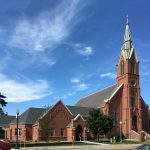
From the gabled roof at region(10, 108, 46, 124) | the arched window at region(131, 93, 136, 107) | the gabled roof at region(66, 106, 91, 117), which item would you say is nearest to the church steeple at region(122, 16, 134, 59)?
the arched window at region(131, 93, 136, 107)

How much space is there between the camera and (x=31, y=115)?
72.9 m

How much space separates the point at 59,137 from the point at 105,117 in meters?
11.9

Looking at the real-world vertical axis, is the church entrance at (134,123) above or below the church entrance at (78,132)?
above

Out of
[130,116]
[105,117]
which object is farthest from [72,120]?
[130,116]

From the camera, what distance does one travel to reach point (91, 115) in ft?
213

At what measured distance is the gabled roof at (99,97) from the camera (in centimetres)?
7900

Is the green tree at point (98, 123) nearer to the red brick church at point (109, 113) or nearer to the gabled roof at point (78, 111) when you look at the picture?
the red brick church at point (109, 113)

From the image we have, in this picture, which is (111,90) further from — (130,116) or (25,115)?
(25,115)

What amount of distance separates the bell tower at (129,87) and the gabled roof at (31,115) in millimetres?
17912

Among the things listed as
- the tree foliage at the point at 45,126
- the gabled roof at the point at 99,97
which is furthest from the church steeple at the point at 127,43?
the tree foliage at the point at 45,126

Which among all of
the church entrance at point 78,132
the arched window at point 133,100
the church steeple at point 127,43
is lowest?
the church entrance at point 78,132

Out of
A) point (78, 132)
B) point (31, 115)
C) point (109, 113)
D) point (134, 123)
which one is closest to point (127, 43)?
point (109, 113)

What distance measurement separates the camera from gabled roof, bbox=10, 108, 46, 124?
7156 centimetres

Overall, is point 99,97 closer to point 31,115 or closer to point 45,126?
point 31,115
